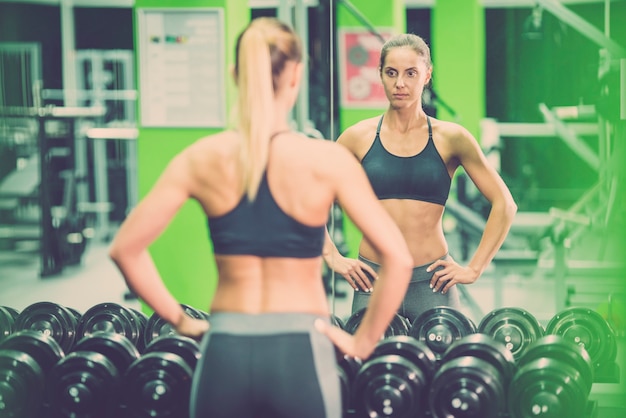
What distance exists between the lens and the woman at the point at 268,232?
5.07ft

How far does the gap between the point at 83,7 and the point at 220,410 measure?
8333 millimetres

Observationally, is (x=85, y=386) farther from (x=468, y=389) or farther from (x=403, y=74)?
(x=403, y=74)

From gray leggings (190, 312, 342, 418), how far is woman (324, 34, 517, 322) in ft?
3.68

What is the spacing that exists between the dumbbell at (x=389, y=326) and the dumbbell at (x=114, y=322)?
2.60ft

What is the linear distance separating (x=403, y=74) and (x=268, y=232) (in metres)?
1.19

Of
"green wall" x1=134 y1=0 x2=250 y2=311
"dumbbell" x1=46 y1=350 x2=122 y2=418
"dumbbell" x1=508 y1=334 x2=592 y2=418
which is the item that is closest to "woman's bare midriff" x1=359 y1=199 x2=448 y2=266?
"dumbbell" x1=508 y1=334 x2=592 y2=418

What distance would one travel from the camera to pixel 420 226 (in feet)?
8.88

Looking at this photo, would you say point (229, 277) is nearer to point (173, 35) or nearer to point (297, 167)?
point (297, 167)

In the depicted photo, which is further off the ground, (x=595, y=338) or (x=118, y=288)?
(x=595, y=338)

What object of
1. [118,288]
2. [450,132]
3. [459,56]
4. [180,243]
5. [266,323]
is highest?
[459,56]

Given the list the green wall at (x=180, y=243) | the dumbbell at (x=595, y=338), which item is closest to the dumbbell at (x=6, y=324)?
the green wall at (x=180, y=243)

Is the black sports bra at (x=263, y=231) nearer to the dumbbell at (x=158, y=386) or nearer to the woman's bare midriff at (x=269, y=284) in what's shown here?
the woman's bare midriff at (x=269, y=284)

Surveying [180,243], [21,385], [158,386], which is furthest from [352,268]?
[180,243]

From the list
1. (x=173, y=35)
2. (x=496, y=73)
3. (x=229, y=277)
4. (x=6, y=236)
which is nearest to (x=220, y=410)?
(x=229, y=277)
